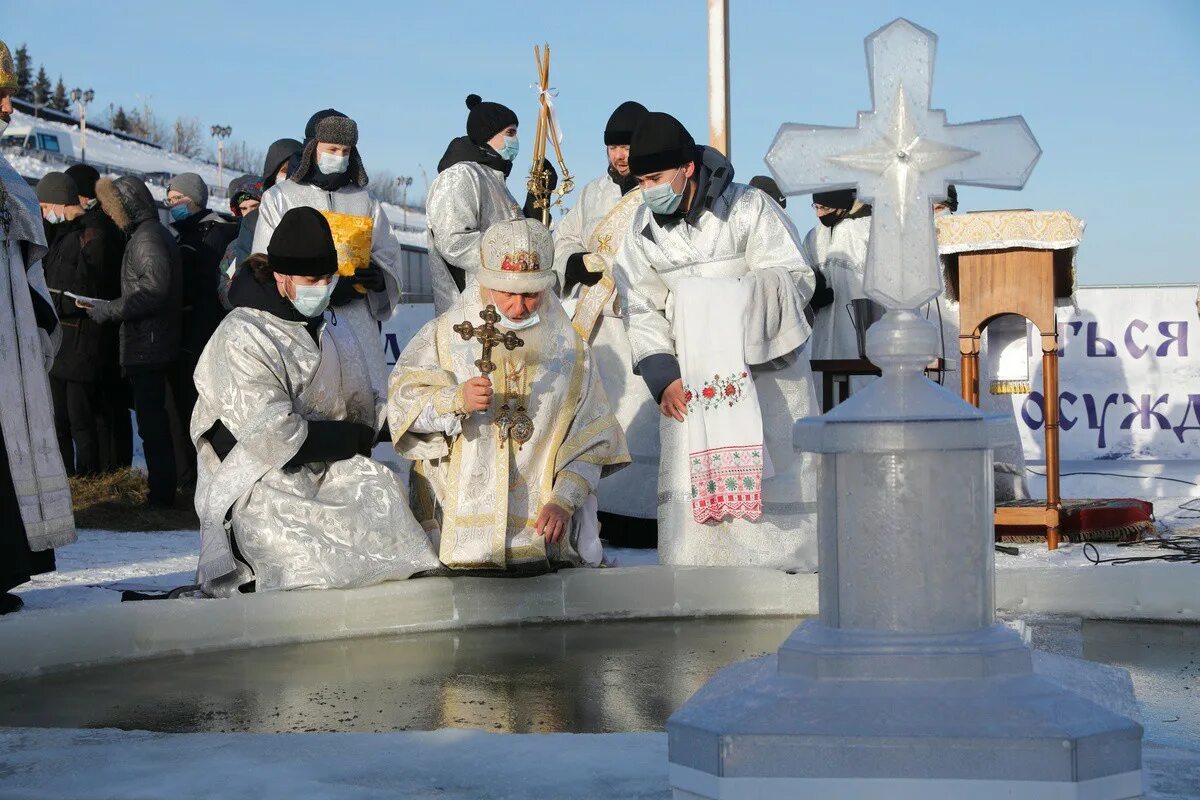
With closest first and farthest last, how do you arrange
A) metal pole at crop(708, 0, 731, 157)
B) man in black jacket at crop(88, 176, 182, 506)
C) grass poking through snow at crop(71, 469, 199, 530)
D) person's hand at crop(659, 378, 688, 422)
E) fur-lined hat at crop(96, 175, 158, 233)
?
person's hand at crop(659, 378, 688, 422)
grass poking through snow at crop(71, 469, 199, 530)
man in black jacket at crop(88, 176, 182, 506)
fur-lined hat at crop(96, 175, 158, 233)
metal pole at crop(708, 0, 731, 157)

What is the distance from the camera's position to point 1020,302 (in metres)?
8.24

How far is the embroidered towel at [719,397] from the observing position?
744cm

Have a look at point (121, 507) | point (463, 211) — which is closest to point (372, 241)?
point (463, 211)

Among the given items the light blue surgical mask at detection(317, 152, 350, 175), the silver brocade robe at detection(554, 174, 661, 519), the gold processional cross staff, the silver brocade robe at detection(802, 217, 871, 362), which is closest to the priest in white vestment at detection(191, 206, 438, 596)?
the gold processional cross staff

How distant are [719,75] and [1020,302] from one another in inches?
133

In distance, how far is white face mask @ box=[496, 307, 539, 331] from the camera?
271 inches

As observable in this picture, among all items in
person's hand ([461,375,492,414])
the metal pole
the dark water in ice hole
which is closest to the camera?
the dark water in ice hole

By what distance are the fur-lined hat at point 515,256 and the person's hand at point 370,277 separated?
158cm

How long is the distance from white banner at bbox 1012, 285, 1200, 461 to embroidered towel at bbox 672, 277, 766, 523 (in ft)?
19.2

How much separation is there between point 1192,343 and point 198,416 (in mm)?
8719

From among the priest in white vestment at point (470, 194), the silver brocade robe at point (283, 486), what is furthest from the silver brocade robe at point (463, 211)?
the silver brocade robe at point (283, 486)

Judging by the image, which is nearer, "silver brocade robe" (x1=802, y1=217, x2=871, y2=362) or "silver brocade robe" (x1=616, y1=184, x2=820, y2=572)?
"silver brocade robe" (x1=616, y1=184, x2=820, y2=572)

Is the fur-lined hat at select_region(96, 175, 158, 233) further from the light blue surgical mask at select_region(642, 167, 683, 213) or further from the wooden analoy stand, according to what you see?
the wooden analoy stand

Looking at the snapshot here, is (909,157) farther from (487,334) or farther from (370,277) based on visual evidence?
(370,277)
